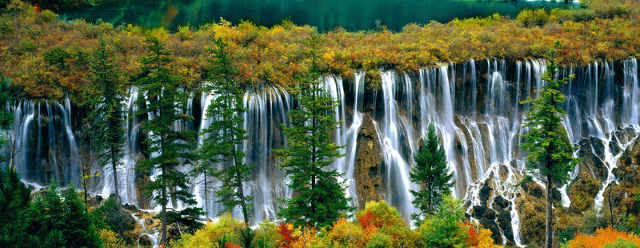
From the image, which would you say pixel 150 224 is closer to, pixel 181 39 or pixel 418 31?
pixel 181 39

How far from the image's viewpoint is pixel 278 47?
154ft

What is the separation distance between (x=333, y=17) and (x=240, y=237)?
64330mm

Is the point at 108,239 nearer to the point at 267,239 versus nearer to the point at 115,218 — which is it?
the point at 115,218

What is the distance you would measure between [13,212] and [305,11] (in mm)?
74053

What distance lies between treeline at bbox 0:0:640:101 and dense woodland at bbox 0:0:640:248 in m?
0.15

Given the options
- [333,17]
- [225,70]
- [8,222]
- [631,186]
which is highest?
[333,17]

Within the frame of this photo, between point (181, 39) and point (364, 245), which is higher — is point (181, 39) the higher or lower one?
the higher one

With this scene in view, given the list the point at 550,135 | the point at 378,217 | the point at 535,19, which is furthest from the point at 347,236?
the point at 535,19

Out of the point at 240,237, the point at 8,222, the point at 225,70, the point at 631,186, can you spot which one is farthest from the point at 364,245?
the point at 631,186

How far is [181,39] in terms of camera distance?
168ft

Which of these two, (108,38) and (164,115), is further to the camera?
(108,38)

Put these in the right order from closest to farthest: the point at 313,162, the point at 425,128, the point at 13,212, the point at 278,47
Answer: the point at 13,212, the point at 313,162, the point at 425,128, the point at 278,47

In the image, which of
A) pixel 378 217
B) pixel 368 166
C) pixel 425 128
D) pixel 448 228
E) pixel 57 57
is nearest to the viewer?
pixel 448 228

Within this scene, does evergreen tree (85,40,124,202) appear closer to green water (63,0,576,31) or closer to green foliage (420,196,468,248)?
green foliage (420,196,468,248)
